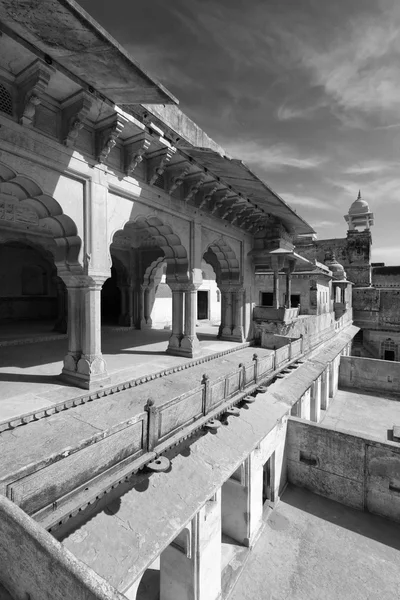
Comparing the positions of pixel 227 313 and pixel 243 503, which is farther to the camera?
pixel 227 313

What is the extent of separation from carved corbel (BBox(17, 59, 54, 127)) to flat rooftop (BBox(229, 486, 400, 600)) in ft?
29.9

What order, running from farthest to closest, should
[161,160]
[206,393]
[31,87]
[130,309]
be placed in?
[130,309]
[161,160]
[206,393]
[31,87]

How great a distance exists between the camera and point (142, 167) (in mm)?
6469

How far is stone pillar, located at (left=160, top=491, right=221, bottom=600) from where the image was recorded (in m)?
5.04

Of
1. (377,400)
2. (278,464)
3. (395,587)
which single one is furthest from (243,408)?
(377,400)

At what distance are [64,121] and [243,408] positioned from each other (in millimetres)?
5737

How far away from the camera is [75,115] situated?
4609 mm

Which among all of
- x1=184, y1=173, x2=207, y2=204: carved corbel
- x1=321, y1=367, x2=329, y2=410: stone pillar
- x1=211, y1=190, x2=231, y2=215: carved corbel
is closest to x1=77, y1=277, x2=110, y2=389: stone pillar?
x1=184, y1=173, x2=207, y2=204: carved corbel

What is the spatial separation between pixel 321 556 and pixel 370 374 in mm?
11942

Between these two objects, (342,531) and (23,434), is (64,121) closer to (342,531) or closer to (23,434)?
(23,434)

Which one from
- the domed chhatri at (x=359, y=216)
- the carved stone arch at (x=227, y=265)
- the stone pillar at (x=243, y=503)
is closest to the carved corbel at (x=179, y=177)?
the carved stone arch at (x=227, y=265)

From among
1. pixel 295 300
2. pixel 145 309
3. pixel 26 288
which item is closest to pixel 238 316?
pixel 145 309

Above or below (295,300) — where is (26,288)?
above

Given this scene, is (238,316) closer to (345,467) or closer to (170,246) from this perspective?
(170,246)
